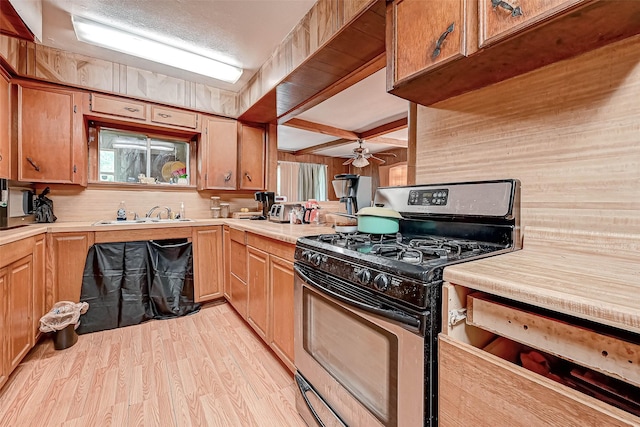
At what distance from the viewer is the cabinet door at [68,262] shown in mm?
2125

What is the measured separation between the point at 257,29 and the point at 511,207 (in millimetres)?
2080

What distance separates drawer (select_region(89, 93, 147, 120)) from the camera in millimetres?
2482

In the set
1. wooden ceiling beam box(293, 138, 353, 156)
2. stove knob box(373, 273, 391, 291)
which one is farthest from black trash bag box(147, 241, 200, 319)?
wooden ceiling beam box(293, 138, 353, 156)

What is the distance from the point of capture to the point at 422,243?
116 cm

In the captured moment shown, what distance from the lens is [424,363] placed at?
77 cm

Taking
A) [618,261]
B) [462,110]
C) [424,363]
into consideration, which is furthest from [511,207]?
[424,363]

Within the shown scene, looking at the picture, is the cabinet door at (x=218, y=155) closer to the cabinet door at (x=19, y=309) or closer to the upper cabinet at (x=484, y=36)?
the cabinet door at (x=19, y=309)

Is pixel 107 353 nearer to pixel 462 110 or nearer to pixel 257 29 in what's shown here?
pixel 257 29

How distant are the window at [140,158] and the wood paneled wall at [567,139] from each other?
295cm

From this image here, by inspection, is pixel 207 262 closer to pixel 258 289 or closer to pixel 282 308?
pixel 258 289

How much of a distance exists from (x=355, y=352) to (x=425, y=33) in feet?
4.33

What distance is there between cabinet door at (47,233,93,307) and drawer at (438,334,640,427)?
106 inches

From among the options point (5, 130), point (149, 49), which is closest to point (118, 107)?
point (149, 49)

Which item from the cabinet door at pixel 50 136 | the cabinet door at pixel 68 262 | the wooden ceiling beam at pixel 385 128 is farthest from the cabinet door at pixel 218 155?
the wooden ceiling beam at pixel 385 128
